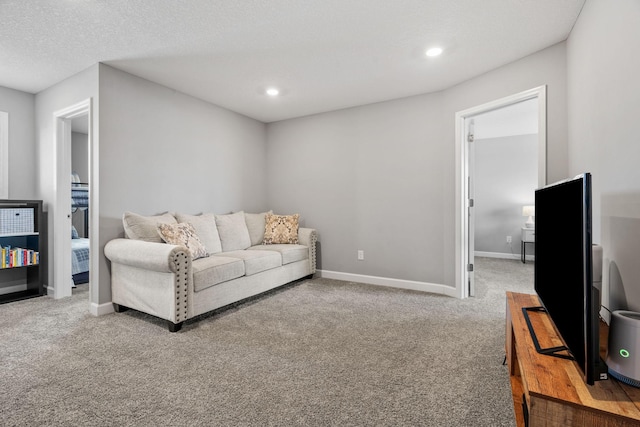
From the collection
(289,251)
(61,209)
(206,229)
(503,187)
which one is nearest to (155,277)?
(206,229)

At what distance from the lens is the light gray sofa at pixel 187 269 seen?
8.32 feet

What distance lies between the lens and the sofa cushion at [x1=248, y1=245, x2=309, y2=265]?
3.81 m

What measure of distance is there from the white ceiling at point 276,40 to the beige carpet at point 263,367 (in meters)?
2.30

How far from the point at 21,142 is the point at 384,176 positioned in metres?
4.22

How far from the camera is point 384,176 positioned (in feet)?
13.1

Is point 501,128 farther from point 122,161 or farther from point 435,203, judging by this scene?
point 122,161

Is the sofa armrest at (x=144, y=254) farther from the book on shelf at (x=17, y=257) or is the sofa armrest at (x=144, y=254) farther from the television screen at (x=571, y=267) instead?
the television screen at (x=571, y=267)

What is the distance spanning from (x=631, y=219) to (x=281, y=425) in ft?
5.84

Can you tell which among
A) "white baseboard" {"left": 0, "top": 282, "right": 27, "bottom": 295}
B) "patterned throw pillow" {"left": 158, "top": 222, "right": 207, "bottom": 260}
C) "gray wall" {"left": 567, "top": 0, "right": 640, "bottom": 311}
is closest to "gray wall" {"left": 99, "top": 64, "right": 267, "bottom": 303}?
"patterned throw pillow" {"left": 158, "top": 222, "right": 207, "bottom": 260}

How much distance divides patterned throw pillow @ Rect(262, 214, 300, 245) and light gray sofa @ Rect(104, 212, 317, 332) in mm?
283

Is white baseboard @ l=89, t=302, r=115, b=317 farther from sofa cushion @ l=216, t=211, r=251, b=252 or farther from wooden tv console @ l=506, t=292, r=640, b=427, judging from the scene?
wooden tv console @ l=506, t=292, r=640, b=427

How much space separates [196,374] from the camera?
74.6 inches

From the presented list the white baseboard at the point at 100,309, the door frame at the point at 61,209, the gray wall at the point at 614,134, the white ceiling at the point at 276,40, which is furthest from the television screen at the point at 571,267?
the door frame at the point at 61,209

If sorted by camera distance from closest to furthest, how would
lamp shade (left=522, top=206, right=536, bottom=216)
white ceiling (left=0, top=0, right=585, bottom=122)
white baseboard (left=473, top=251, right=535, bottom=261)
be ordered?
white ceiling (left=0, top=0, right=585, bottom=122), lamp shade (left=522, top=206, right=536, bottom=216), white baseboard (left=473, top=251, right=535, bottom=261)
